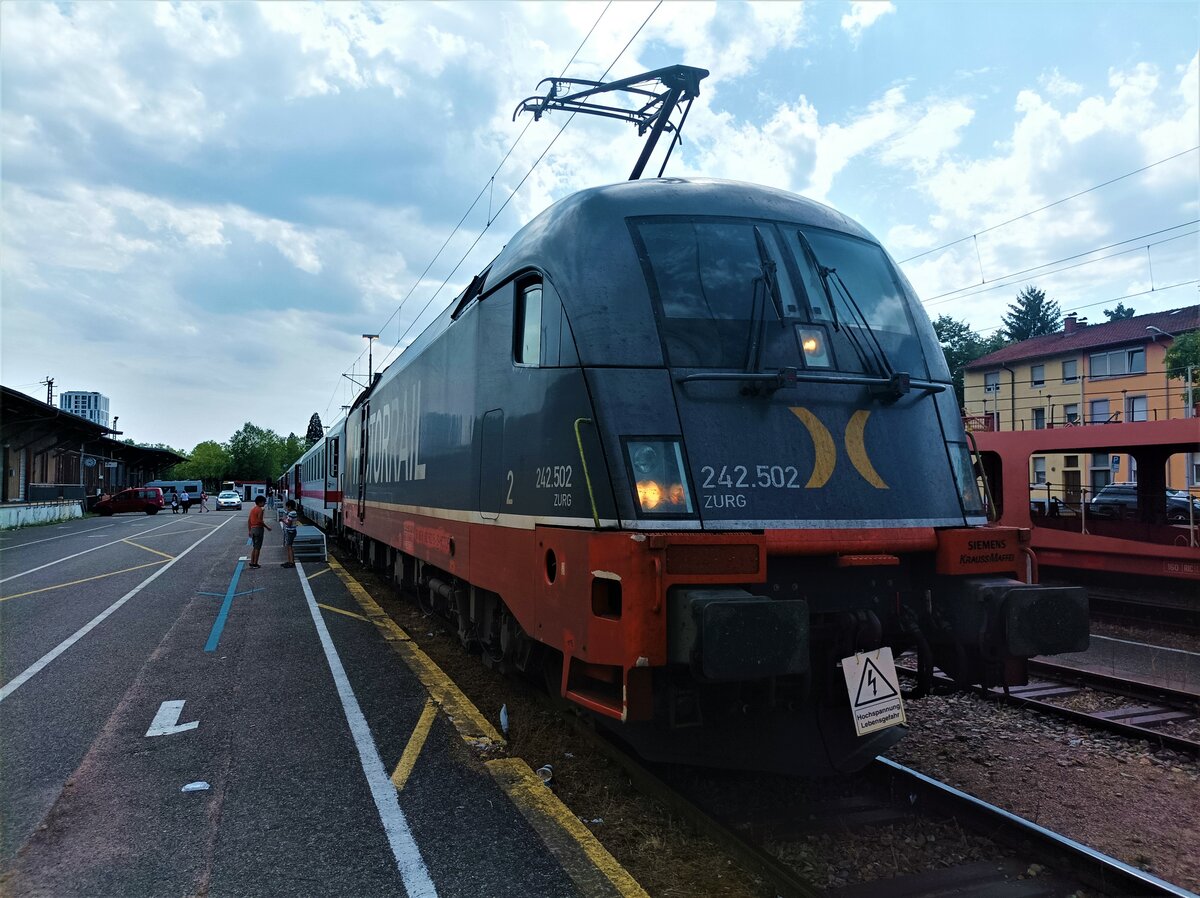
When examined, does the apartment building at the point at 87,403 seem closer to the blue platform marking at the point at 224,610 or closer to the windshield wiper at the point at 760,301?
the blue platform marking at the point at 224,610

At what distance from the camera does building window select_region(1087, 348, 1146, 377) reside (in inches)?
1473

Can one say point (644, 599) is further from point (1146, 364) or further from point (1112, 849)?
point (1146, 364)

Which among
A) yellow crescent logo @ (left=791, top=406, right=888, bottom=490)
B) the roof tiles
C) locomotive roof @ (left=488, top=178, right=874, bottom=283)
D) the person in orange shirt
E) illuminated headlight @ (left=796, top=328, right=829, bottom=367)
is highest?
the roof tiles

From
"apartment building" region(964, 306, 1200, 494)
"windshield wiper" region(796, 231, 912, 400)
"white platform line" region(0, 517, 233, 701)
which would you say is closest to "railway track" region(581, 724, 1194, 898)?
"windshield wiper" region(796, 231, 912, 400)

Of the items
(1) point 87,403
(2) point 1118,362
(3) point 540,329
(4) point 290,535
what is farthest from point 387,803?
(1) point 87,403

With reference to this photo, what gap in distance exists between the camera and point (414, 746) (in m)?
5.30

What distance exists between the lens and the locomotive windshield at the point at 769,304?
422 centimetres

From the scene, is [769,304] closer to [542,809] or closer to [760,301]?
[760,301]

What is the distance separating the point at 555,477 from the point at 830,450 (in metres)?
1.50

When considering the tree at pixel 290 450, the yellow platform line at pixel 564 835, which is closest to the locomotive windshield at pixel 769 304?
the yellow platform line at pixel 564 835

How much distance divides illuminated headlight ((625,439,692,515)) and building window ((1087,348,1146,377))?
4068 centimetres

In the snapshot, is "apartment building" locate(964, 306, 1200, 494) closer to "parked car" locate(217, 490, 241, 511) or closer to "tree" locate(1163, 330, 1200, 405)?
"tree" locate(1163, 330, 1200, 405)

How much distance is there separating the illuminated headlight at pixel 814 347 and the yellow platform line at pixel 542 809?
276 cm

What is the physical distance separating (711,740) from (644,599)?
43.1 inches
